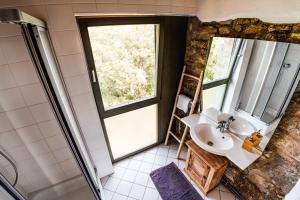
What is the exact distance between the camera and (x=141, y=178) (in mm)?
2236

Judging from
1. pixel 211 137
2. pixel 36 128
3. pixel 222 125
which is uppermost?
pixel 36 128

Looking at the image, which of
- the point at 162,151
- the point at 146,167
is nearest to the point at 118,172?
the point at 146,167

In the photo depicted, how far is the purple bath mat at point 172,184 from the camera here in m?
2.02

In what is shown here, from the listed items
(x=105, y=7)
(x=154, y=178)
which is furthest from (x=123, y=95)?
(x=154, y=178)

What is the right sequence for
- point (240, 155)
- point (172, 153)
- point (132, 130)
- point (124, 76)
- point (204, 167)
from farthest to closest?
point (172, 153) < point (132, 130) < point (124, 76) < point (204, 167) < point (240, 155)

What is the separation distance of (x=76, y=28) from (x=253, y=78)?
179 centimetres

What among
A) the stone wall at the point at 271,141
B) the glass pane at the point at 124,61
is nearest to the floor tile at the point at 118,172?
the glass pane at the point at 124,61

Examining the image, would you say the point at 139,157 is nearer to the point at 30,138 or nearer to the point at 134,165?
the point at 134,165

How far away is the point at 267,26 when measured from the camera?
52.1 inches

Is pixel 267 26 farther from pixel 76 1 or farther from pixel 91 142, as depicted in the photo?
pixel 91 142

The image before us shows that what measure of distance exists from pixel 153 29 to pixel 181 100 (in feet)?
3.47

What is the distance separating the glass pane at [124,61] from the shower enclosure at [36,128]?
0.49 metres

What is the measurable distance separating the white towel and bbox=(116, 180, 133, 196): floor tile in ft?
4.35

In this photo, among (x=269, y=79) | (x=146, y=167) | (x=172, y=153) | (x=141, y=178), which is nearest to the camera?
(x=269, y=79)
